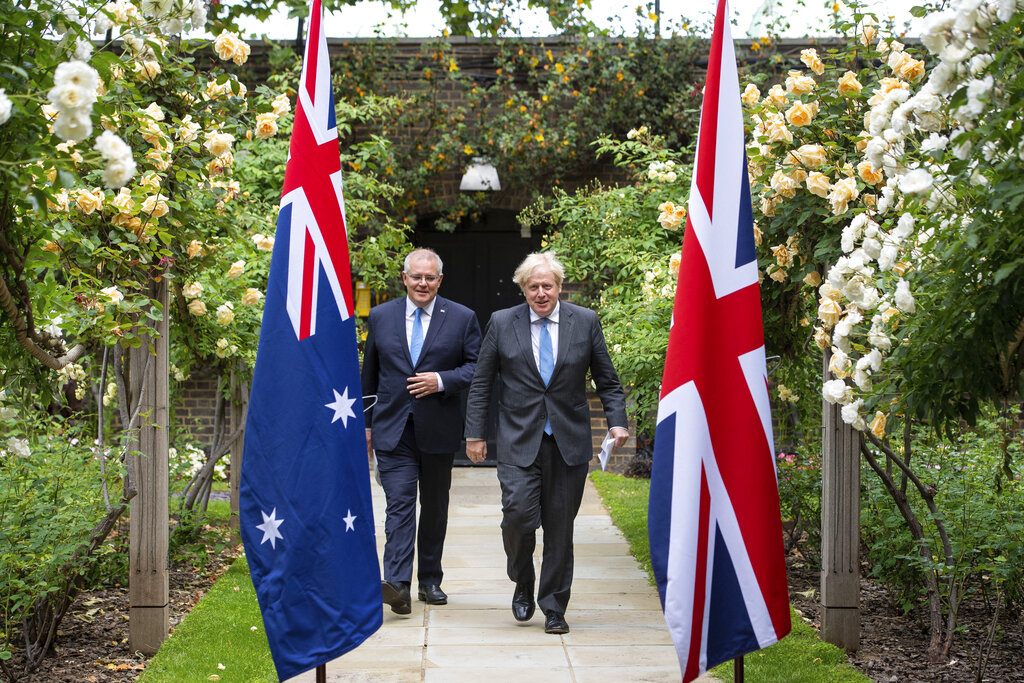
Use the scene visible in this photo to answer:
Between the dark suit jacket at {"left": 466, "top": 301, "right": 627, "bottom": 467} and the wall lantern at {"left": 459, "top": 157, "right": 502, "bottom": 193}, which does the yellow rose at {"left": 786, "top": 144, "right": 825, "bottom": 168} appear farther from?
the wall lantern at {"left": 459, "top": 157, "right": 502, "bottom": 193}

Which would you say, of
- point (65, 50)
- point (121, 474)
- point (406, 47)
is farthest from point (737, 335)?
point (406, 47)

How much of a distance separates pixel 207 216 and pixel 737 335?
276cm

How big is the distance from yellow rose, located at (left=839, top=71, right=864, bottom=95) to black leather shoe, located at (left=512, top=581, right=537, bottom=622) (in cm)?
273

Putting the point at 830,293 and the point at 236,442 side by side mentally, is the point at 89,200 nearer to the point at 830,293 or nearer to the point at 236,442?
the point at 830,293

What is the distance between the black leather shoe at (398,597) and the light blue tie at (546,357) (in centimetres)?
108

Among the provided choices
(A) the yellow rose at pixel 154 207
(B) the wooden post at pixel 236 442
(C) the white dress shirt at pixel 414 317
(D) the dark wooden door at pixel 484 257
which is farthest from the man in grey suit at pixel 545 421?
(D) the dark wooden door at pixel 484 257

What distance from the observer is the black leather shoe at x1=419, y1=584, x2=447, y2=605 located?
18.0 feet

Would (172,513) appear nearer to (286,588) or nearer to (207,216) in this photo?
(207,216)

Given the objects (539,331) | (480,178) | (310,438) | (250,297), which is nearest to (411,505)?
(539,331)

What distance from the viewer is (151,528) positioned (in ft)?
14.8

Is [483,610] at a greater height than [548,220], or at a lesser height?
lesser

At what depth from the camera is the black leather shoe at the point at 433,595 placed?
5.50 meters

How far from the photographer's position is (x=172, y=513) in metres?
6.53

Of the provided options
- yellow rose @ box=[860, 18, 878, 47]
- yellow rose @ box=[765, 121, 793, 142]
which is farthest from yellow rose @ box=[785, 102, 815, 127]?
yellow rose @ box=[860, 18, 878, 47]
